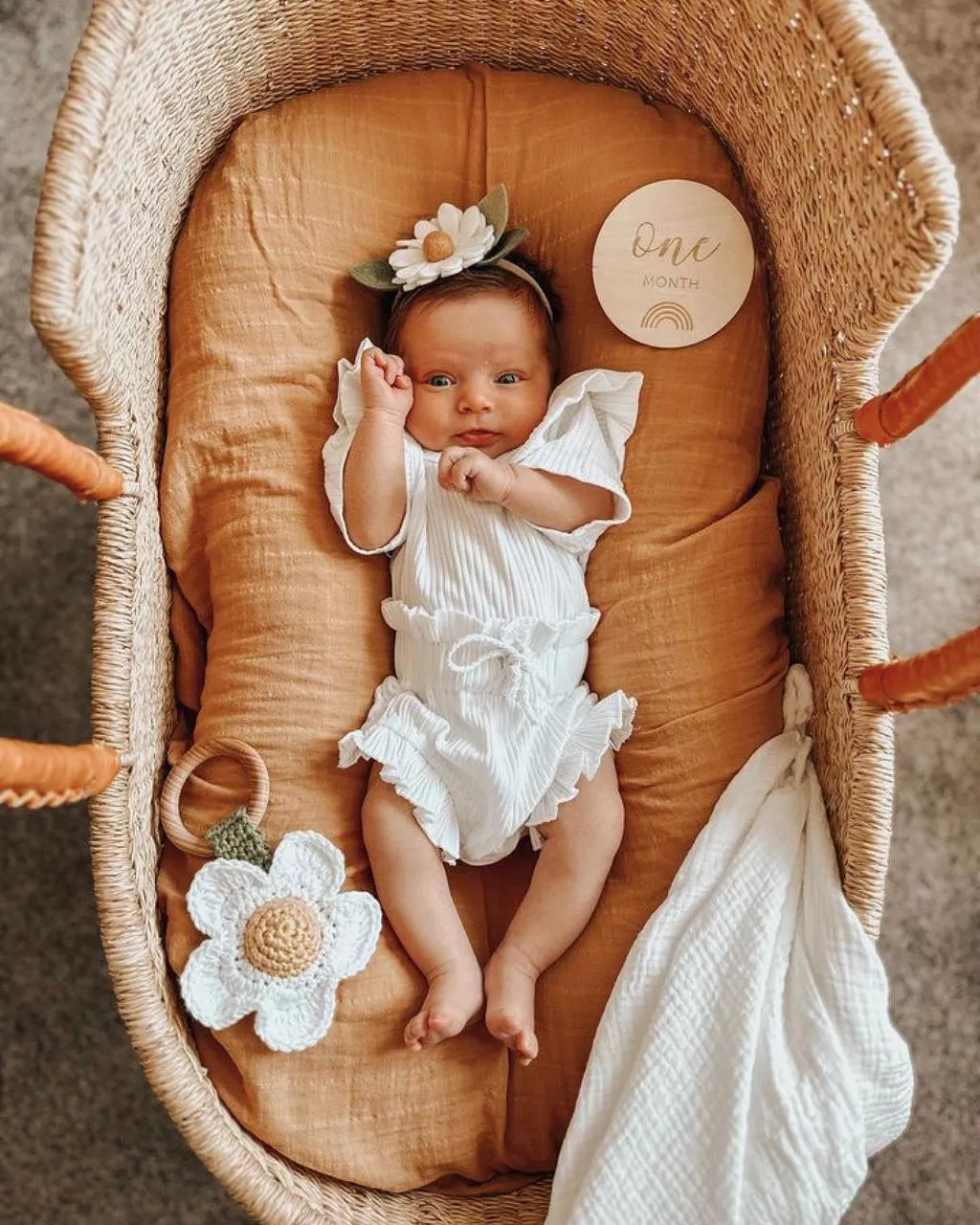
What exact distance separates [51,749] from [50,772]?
2 cm

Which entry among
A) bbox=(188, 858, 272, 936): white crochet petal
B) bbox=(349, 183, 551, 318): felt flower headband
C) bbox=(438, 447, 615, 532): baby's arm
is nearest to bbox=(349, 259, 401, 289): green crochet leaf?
bbox=(349, 183, 551, 318): felt flower headband

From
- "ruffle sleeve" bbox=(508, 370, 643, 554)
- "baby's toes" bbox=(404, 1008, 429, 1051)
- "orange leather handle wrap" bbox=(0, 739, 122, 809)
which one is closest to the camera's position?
"orange leather handle wrap" bbox=(0, 739, 122, 809)

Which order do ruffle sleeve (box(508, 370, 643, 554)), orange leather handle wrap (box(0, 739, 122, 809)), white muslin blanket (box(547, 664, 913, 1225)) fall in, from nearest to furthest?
orange leather handle wrap (box(0, 739, 122, 809)), white muslin blanket (box(547, 664, 913, 1225)), ruffle sleeve (box(508, 370, 643, 554))

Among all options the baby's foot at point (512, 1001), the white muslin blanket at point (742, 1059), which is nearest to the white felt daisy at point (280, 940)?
the baby's foot at point (512, 1001)

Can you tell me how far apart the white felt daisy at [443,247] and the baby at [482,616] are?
0.02 meters

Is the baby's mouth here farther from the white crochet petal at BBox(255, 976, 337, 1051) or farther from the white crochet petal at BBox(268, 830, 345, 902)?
the white crochet petal at BBox(255, 976, 337, 1051)

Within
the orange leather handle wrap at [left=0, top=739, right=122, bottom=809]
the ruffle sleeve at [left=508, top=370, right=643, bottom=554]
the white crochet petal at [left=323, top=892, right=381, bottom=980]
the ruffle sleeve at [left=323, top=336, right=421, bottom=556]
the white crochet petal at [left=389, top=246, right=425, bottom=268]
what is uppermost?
the white crochet petal at [left=389, top=246, right=425, bottom=268]

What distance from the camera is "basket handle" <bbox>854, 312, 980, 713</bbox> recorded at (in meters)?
0.93

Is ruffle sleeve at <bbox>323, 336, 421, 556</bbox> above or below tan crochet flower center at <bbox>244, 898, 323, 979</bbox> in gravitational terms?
above

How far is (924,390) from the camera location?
0.99 m

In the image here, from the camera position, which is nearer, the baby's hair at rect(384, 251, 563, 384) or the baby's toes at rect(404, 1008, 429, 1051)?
the baby's toes at rect(404, 1008, 429, 1051)

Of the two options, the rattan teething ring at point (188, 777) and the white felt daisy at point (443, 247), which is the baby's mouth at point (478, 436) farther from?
the rattan teething ring at point (188, 777)

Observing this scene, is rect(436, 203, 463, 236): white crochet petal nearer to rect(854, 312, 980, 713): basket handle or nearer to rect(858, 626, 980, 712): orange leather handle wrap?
rect(854, 312, 980, 713): basket handle

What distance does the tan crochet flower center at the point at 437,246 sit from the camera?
124 cm
